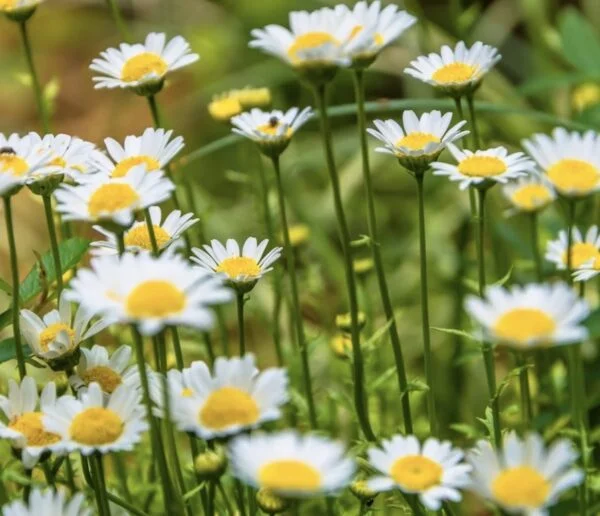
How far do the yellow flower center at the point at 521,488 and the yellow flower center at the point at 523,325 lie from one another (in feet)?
0.20

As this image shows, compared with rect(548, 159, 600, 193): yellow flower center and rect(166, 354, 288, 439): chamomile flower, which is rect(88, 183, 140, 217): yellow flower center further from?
rect(548, 159, 600, 193): yellow flower center

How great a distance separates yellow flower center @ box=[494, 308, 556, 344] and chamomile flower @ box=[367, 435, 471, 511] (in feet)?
0.25

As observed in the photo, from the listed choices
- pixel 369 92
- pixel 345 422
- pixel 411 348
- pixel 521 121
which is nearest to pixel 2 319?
pixel 345 422

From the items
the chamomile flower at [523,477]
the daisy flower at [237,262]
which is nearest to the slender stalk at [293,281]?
the daisy flower at [237,262]

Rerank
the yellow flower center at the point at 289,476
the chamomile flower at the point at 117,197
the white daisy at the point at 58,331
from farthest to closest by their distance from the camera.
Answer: the white daisy at the point at 58,331 < the chamomile flower at the point at 117,197 < the yellow flower center at the point at 289,476

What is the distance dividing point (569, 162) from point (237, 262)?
0.70 ft

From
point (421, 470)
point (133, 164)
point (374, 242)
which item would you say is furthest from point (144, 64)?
point (421, 470)

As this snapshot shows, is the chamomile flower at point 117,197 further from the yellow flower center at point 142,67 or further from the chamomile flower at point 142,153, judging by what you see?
the yellow flower center at point 142,67

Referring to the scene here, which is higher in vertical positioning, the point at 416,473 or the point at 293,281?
the point at 293,281

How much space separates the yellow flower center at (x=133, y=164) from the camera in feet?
2.20

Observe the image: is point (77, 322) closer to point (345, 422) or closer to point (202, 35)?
point (345, 422)

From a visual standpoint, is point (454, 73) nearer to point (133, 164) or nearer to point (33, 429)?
point (133, 164)

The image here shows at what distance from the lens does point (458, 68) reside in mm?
739

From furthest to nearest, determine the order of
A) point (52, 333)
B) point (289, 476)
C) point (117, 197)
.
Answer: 1. point (52, 333)
2. point (117, 197)
3. point (289, 476)
